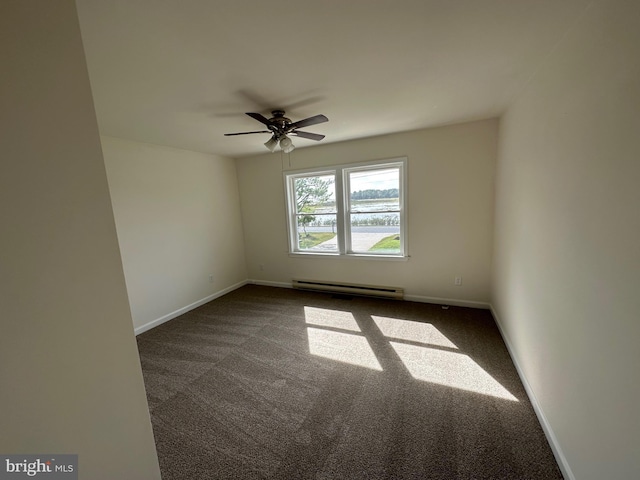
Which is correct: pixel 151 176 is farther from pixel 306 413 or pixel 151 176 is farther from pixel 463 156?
pixel 463 156

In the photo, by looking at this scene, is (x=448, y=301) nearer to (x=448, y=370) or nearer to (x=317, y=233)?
(x=448, y=370)

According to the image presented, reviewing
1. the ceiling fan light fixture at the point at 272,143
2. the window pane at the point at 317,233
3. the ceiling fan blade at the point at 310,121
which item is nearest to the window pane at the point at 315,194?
the window pane at the point at 317,233

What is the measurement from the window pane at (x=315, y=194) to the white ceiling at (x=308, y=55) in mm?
1658

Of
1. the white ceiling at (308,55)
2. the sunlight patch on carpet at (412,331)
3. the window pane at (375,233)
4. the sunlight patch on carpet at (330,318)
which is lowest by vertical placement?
the sunlight patch on carpet at (412,331)

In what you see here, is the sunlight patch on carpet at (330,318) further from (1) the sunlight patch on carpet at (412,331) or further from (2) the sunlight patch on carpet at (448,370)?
(2) the sunlight patch on carpet at (448,370)

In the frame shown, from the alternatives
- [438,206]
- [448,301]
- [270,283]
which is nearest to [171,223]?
[270,283]

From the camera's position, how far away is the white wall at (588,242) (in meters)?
0.97

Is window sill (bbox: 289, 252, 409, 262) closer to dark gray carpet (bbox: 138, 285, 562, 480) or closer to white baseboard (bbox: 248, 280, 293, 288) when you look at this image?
white baseboard (bbox: 248, 280, 293, 288)

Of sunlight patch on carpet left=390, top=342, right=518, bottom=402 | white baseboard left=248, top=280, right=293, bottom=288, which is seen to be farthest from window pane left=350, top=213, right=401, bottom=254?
sunlight patch on carpet left=390, top=342, right=518, bottom=402

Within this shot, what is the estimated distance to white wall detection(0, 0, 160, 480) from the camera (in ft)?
2.12

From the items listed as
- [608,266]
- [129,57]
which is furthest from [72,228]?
[608,266]

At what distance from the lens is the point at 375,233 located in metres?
4.02

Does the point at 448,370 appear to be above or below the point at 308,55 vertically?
below

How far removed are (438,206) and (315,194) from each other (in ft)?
6.38
